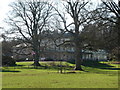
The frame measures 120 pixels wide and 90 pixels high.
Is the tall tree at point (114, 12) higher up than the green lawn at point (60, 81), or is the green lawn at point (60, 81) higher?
the tall tree at point (114, 12)

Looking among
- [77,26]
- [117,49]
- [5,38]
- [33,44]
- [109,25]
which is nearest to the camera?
[109,25]

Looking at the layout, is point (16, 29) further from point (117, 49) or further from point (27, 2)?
point (117, 49)

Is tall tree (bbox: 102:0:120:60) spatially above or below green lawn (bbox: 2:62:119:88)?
above

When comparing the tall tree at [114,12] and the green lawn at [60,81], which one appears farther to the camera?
the tall tree at [114,12]

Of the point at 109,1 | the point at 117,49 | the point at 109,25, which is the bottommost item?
the point at 117,49

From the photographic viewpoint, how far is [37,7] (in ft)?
192

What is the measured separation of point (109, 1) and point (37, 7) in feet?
88.9

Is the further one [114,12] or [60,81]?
[114,12]

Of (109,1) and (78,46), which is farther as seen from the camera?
(78,46)

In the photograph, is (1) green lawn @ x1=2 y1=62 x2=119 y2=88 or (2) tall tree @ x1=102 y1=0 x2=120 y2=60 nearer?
(1) green lawn @ x1=2 y1=62 x2=119 y2=88

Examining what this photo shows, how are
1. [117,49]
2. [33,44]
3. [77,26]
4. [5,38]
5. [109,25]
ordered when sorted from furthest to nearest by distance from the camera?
A: [33,44], [5,38], [77,26], [117,49], [109,25]

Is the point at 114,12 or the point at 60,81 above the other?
the point at 114,12

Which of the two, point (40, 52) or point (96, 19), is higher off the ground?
point (96, 19)

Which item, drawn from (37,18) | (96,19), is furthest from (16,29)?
(96,19)
